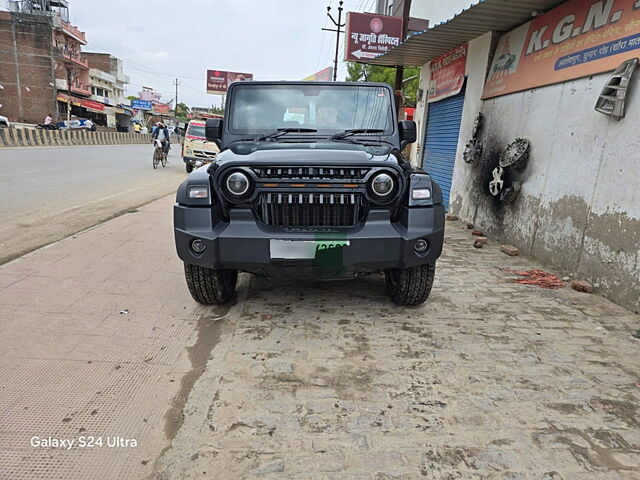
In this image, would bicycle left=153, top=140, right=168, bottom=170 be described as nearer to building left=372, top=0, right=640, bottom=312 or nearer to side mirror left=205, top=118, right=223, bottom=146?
building left=372, top=0, right=640, bottom=312

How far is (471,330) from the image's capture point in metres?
3.40

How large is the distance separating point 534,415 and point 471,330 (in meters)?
1.08

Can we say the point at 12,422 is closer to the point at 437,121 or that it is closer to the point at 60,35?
the point at 437,121

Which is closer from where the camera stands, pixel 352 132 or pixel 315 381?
pixel 315 381

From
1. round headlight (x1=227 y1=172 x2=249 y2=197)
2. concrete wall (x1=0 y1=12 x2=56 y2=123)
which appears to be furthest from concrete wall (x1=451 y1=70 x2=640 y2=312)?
concrete wall (x1=0 y1=12 x2=56 y2=123)

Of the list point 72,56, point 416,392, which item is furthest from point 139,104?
point 416,392

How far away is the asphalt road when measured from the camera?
19.0ft

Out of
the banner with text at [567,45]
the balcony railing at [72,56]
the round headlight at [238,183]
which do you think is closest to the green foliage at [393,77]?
the banner with text at [567,45]

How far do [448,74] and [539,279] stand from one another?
561 centimetres

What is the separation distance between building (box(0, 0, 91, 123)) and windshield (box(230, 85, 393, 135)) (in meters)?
44.0

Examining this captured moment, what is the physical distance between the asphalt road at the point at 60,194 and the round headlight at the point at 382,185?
13.2 feet

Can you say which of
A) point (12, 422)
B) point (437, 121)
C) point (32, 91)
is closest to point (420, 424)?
point (12, 422)

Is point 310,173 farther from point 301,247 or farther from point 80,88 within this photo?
point 80,88

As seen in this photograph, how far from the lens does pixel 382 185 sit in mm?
3068
